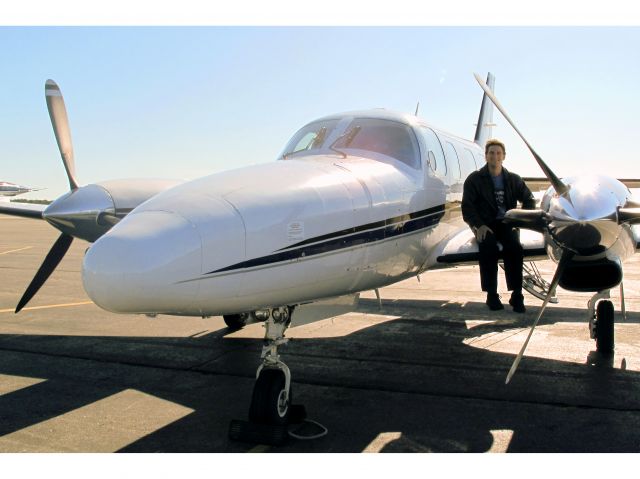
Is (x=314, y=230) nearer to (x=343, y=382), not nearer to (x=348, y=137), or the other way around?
(x=348, y=137)

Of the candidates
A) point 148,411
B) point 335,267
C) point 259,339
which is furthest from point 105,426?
point 259,339

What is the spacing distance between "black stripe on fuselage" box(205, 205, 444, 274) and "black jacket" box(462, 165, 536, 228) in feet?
1.53

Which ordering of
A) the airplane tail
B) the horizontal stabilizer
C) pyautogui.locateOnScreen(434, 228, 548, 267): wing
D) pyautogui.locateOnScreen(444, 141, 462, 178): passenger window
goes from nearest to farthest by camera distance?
the horizontal stabilizer, pyautogui.locateOnScreen(434, 228, 548, 267): wing, pyautogui.locateOnScreen(444, 141, 462, 178): passenger window, the airplane tail

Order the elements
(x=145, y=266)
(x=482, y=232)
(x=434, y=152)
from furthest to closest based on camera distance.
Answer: (x=434, y=152) < (x=482, y=232) < (x=145, y=266)

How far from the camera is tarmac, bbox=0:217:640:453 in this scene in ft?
15.9

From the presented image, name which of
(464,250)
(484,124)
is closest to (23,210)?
(464,250)

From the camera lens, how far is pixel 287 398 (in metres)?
4.98

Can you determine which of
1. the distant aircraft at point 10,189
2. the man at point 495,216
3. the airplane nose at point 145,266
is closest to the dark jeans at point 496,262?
the man at point 495,216

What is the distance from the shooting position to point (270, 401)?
482 cm

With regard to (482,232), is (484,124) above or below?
above

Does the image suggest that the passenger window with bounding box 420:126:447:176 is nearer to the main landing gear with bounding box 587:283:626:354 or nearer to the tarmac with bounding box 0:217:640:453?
the tarmac with bounding box 0:217:640:453

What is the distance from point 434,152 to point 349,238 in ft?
8.98

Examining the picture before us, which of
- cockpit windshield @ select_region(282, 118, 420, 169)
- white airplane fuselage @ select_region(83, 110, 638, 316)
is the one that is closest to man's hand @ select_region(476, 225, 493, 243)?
white airplane fuselage @ select_region(83, 110, 638, 316)

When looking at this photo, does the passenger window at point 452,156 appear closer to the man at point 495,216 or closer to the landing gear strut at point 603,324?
the man at point 495,216
